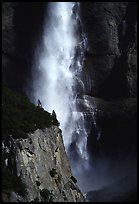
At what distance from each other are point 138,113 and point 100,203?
17.9 metres

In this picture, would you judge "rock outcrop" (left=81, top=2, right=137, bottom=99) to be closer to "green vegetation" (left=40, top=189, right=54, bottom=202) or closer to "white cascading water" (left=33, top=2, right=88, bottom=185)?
"white cascading water" (left=33, top=2, right=88, bottom=185)

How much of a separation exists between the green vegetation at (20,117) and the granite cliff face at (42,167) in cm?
34

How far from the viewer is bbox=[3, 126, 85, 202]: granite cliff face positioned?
2617cm

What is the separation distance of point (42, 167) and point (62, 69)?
103ft

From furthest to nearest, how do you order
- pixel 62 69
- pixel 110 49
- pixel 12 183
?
pixel 62 69, pixel 110 49, pixel 12 183

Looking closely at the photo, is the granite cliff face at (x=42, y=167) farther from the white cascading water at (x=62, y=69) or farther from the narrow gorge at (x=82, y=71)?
the white cascading water at (x=62, y=69)

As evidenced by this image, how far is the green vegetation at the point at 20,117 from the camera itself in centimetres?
2706

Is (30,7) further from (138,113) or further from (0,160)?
(0,160)

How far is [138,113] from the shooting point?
190 ft

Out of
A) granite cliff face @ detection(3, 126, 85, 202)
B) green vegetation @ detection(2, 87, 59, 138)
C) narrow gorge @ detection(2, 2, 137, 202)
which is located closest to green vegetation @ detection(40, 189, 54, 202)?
granite cliff face @ detection(3, 126, 85, 202)

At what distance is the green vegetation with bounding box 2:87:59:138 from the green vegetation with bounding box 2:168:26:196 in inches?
91.6

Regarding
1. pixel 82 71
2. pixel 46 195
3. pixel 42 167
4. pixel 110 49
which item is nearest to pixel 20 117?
pixel 42 167

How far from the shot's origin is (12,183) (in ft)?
81.5

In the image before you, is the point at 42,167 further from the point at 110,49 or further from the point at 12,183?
the point at 110,49
